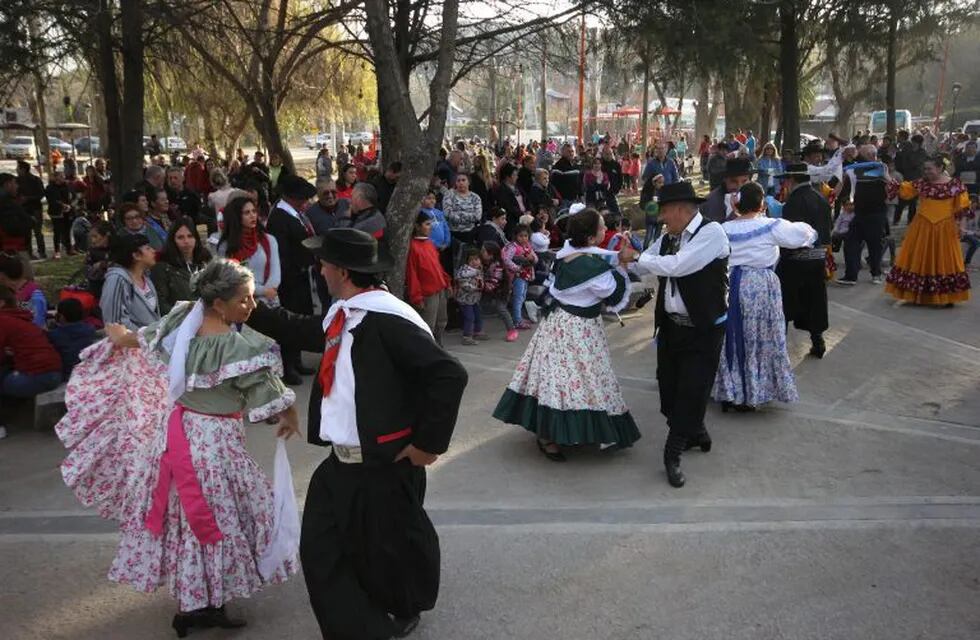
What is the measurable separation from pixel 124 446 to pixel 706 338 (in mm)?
3378

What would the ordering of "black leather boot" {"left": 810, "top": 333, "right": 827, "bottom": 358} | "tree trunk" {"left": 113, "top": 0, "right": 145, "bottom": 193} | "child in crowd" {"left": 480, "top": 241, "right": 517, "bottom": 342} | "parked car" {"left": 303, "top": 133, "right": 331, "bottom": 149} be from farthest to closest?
"parked car" {"left": 303, "top": 133, "right": 331, "bottom": 149} < "tree trunk" {"left": 113, "top": 0, "right": 145, "bottom": 193} < "child in crowd" {"left": 480, "top": 241, "right": 517, "bottom": 342} < "black leather boot" {"left": 810, "top": 333, "right": 827, "bottom": 358}

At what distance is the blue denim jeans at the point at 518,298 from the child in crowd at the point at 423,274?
4.88 ft

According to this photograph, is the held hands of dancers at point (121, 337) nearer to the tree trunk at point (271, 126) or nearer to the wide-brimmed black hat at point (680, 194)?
the wide-brimmed black hat at point (680, 194)

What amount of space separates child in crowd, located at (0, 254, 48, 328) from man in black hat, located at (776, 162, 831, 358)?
6614 millimetres

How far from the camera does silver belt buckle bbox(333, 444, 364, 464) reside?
321 cm

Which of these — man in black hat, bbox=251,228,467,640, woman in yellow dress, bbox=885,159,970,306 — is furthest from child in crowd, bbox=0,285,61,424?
woman in yellow dress, bbox=885,159,970,306

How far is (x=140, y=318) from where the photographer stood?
18.2ft

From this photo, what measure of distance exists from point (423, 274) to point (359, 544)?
4.83 meters

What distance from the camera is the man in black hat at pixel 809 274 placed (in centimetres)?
791

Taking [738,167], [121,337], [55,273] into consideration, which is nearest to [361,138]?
[55,273]

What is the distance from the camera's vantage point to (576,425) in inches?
215

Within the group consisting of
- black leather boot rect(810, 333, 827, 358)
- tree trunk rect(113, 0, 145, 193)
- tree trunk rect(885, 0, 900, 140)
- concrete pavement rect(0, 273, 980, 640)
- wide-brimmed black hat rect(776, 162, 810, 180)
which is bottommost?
concrete pavement rect(0, 273, 980, 640)

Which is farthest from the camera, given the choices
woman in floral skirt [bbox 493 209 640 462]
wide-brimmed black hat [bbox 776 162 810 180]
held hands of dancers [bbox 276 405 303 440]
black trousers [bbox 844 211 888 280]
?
black trousers [bbox 844 211 888 280]

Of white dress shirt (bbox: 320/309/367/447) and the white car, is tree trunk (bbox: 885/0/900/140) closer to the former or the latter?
white dress shirt (bbox: 320/309/367/447)
